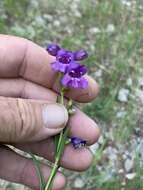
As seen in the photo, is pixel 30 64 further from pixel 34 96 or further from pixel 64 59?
→ pixel 64 59

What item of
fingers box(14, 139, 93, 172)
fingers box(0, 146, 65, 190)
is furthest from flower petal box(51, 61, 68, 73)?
fingers box(0, 146, 65, 190)

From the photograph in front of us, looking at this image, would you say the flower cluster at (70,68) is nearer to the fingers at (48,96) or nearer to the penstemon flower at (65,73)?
the penstemon flower at (65,73)

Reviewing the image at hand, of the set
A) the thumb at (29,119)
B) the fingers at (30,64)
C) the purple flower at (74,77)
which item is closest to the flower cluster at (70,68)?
the purple flower at (74,77)

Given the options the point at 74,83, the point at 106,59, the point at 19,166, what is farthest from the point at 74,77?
the point at 106,59

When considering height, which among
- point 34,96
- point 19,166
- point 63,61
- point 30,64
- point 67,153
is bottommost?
point 19,166

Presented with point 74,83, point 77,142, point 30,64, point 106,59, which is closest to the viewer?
point 74,83

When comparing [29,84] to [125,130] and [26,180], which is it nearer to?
[26,180]

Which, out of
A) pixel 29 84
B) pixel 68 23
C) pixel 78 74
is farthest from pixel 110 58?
pixel 78 74

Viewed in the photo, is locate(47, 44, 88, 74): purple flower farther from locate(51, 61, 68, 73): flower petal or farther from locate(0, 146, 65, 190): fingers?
locate(0, 146, 65, 190): fingers
